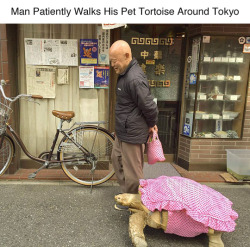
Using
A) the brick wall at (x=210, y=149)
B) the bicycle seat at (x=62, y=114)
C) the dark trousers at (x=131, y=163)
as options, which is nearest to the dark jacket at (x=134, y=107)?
the dark trousers at (x=131, y=163)

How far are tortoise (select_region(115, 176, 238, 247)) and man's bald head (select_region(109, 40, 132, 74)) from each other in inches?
57.3

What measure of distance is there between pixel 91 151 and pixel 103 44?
188 centimetres

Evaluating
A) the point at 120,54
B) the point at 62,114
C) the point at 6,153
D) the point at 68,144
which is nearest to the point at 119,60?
the point at 120,54

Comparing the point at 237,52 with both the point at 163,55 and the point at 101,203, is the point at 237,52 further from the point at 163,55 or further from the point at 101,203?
the point at 101,203

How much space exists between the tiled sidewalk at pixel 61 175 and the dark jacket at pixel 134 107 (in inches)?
71.6

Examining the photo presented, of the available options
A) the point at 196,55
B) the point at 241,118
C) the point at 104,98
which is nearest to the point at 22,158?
the point at 104,98

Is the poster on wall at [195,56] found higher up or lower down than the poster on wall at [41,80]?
higher up

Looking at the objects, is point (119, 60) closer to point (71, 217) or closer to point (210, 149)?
point (71, 217)

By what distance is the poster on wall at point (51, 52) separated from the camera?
428cm

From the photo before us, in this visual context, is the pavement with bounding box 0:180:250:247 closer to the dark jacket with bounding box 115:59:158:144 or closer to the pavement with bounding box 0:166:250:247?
the pavement with bounding box 0:166:250:247

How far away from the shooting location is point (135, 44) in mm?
4723

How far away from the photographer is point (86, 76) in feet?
14.4

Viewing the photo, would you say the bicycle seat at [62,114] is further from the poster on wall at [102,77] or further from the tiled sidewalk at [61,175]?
the tiled sidewalk at [61,175]

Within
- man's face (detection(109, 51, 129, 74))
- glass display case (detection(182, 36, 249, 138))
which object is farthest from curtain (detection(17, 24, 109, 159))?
glass display case (detection(182, 36, 249, 138))
